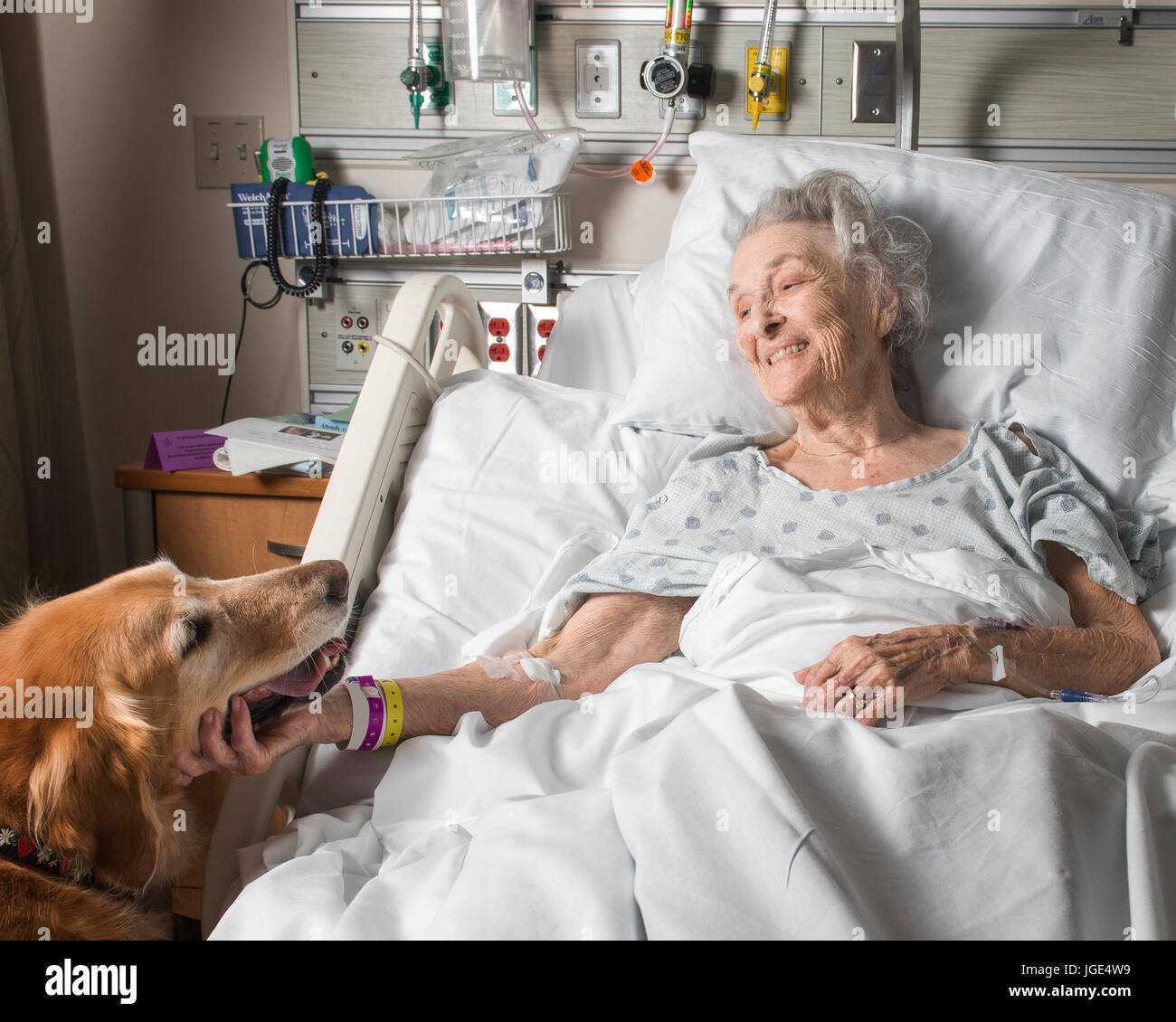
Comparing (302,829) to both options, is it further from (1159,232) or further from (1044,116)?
(1044,116)

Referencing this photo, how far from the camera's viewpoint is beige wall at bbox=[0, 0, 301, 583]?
232 cm

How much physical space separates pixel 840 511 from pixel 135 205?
2.01 metres

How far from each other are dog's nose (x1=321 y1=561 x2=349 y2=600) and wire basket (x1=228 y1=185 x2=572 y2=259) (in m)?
1.14

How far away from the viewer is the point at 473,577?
1.49 m

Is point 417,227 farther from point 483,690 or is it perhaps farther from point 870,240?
point 483,690

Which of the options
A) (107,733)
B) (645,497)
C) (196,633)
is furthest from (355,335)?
(107,733)

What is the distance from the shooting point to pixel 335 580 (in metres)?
1.18

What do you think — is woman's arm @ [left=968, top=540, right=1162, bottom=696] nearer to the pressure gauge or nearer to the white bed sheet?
the white bed sheet

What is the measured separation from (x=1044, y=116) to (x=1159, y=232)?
759 millimetres

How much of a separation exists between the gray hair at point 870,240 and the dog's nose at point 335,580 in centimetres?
87

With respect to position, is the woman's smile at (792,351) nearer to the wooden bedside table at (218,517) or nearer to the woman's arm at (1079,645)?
the woman's arm at (1079,645)

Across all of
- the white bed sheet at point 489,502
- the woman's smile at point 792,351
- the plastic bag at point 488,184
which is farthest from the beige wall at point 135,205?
the woman's smile at point 792,351

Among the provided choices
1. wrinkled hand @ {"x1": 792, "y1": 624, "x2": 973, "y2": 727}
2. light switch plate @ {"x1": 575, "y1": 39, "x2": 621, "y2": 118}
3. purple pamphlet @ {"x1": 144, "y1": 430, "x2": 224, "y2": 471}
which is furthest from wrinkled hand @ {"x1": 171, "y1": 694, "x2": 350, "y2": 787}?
light switch plate @ {"x1": 575, "y1": 39, "x2": 621, "y2": 118}
